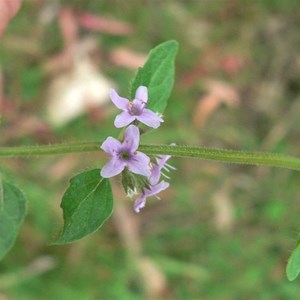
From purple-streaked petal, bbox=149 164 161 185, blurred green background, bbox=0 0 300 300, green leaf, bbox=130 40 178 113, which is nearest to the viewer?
purple-streaked petal, bbox=149 164 161 185

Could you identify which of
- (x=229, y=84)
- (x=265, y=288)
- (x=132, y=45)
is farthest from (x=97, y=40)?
(x=265, y=288)

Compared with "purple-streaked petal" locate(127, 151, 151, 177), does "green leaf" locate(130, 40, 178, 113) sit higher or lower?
higher

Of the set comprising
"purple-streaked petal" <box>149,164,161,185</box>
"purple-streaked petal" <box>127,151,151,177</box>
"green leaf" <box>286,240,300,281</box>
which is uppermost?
"purple-streaked petal" <box>149,164,161,185</box>

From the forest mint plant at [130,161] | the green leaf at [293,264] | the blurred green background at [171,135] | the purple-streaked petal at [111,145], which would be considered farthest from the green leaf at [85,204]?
the blurred green background at [171,135]

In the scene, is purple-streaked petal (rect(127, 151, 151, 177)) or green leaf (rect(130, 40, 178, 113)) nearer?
purple-streaked petal (rect(127, 151, 151, 177))

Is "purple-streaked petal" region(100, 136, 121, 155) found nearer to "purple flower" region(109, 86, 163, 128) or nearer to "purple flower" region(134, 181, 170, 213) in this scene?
"purple flower" region(109, 86, 163, 128)

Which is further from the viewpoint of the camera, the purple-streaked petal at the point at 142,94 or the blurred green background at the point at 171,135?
the blurred green background at the point at 171,135

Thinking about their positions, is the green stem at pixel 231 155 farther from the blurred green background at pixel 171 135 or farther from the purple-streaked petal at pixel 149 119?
the blurred green background at pixel 171 135

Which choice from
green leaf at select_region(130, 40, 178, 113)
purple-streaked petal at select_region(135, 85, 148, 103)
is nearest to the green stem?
purple-streaked petal at select_region(135, 85, 148, 103)
